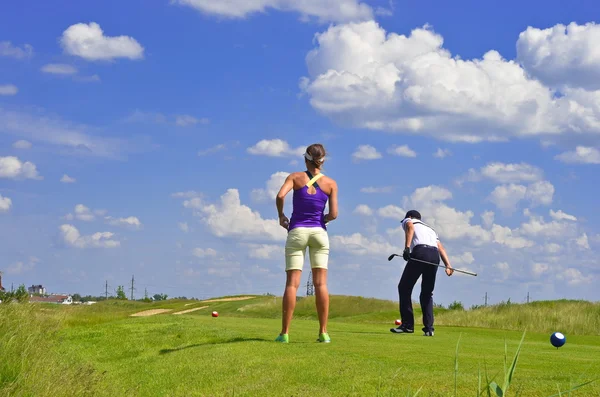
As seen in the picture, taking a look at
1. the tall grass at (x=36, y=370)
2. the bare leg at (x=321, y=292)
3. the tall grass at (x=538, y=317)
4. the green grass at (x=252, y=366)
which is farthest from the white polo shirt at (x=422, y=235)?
the tall grass at (x=538, y=317)

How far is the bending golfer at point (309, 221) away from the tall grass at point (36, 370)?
10.3 feet

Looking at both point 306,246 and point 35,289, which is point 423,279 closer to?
point 306,246

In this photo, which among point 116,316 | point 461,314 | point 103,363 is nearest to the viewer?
point 103,363

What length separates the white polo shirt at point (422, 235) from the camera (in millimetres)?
14711

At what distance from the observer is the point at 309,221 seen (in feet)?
35.1

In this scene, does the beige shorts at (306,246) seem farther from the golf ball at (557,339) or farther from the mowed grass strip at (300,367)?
the golf ball at (557,339)

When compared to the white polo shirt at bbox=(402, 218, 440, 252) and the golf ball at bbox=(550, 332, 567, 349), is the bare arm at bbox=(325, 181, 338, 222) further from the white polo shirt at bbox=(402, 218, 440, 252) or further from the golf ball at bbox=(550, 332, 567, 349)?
the golf ball at bbox=(550, 332, 567, 349)

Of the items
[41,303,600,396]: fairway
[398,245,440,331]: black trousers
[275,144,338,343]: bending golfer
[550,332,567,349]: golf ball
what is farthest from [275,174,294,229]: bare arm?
[550,332,567,349]: golf ball

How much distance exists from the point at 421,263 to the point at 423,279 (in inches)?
15.6

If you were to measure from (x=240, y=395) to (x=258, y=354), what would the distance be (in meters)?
2.47

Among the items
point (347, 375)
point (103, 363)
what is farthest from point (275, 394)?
point (103, 363)

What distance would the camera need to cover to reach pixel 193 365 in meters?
9.46

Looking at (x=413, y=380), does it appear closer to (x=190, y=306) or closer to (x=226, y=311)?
(x=226, y=311)

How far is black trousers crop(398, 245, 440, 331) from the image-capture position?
14.6 meters
